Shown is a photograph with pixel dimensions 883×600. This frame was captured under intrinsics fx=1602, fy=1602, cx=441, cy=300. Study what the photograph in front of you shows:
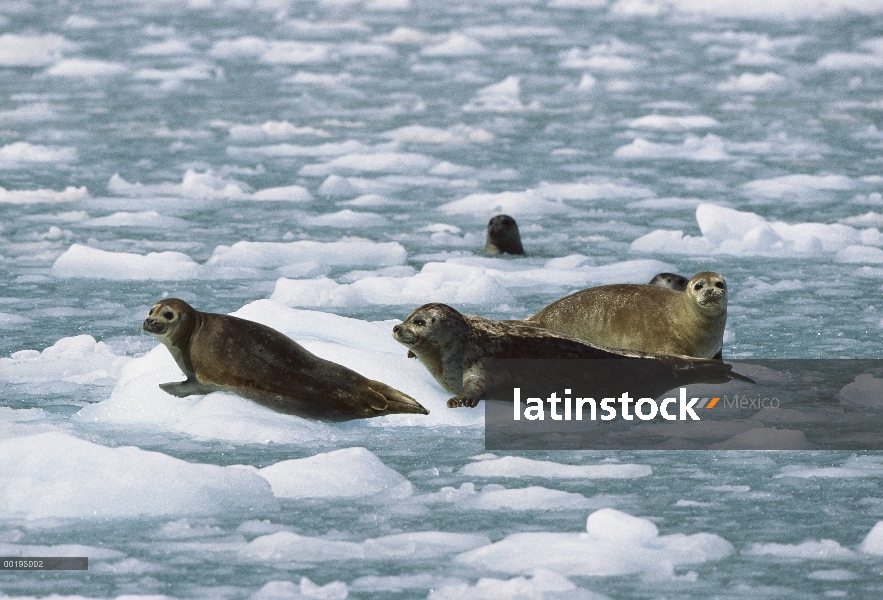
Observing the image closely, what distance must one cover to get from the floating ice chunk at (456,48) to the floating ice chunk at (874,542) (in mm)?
13728

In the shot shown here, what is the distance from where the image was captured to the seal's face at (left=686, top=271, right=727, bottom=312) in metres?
6.48

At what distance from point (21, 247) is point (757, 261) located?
441 cm

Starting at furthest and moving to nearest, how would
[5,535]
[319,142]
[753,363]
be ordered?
[319,142]
[753,363]
[5,535]

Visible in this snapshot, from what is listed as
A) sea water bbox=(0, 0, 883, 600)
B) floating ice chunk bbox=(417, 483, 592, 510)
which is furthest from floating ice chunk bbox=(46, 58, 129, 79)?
floating ice chunk bbox=(417, 483, 592, 510)

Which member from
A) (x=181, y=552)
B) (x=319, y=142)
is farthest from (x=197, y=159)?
(x=181, y=552)

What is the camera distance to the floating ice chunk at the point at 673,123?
550 inches

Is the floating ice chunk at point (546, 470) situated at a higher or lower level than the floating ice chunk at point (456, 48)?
lower

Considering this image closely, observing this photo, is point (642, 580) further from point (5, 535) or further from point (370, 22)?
point (370, 22)

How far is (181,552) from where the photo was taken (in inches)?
177

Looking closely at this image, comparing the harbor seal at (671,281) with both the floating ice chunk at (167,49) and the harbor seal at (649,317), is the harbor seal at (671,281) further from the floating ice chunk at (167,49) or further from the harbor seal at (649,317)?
the floating ice chunk at (167,49)

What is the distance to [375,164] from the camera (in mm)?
12500

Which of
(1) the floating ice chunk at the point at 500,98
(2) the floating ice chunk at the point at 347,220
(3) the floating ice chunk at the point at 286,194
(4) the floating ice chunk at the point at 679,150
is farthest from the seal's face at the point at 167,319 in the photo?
(1) the floating ice chunk at the point at 500,98

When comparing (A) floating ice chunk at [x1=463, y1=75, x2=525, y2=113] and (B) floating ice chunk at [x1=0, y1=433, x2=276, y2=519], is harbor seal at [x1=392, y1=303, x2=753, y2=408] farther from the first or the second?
(A) floating ice chunk at [x1=463, y1=75, x2=525, y2=113]
